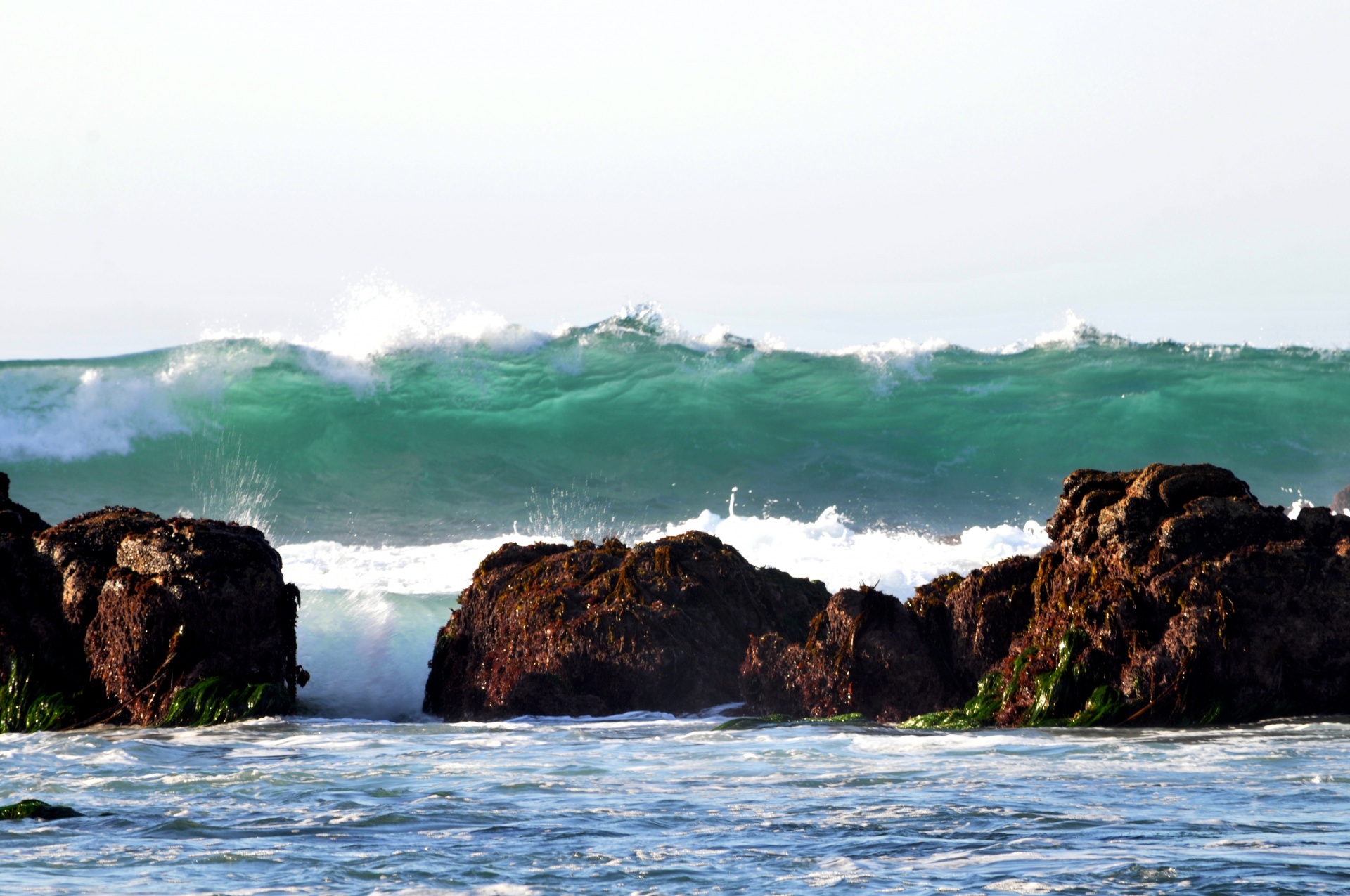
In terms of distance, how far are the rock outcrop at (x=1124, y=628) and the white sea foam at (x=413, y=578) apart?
306 cm

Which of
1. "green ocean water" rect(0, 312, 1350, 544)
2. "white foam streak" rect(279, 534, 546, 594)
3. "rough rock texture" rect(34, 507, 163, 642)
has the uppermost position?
"green ocean water" rect(0, 312, 1350, 544)

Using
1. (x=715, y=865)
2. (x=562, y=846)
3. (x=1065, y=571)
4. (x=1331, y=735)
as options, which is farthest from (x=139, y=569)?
(x=1331, y=735)

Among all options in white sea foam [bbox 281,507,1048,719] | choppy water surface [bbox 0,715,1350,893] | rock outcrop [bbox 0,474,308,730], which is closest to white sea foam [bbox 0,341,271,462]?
white sea foam [bbox 281,507,1048,719]

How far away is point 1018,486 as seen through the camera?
22094 millimetres

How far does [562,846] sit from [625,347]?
2095 centimetres

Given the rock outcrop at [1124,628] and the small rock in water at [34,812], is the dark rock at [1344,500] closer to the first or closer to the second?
the rock outcrop at [1124,628]

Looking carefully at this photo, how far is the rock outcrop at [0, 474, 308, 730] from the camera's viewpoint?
7.68 m

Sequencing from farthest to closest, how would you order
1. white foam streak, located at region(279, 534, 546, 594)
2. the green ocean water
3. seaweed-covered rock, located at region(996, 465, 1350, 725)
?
1. the green ocean water
2. white foam streak, located at region(279, 534, 546, 594)
3. seaweed-covered rock, located at region(996, 465, 1350, 725)

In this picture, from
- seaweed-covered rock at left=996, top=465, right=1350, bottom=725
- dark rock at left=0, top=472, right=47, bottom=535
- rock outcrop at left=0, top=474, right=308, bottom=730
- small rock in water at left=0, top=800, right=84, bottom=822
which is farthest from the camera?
dark rock at left=0, top=472, right=47, bottom=535

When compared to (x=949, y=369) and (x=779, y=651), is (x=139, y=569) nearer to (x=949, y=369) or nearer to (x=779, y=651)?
(x=779, y=651)

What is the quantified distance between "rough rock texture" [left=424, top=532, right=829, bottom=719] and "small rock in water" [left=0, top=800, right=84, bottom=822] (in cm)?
305

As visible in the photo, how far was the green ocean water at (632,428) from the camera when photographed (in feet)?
68.6

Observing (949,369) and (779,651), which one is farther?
(949,369)

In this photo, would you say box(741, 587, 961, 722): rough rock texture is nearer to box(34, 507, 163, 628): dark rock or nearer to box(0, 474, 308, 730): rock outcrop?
box(0, 474, 308, 730): rock outcrop
